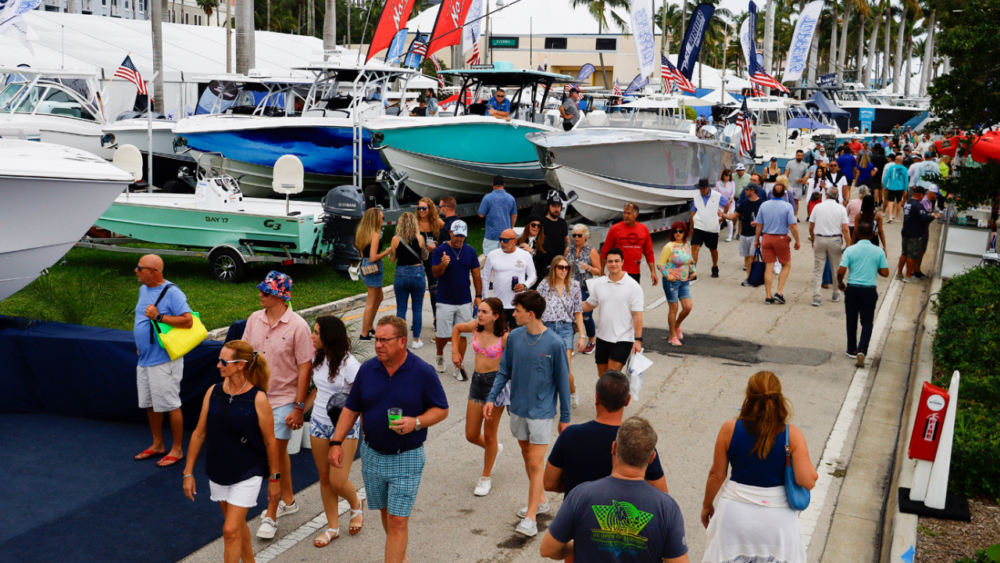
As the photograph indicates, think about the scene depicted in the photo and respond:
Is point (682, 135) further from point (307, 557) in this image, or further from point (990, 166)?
point (307, 557)

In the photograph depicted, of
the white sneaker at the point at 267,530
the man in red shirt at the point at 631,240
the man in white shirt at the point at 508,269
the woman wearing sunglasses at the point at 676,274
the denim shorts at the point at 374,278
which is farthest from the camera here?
the woman wearing sunglasses at the point at 676,274

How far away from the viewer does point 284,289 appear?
5902 mm

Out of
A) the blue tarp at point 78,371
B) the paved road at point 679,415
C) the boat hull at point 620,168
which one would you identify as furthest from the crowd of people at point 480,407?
the boat hull at point 620,168

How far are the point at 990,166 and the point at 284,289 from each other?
340 inches

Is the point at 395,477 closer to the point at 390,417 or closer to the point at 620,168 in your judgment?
the point at 390,417

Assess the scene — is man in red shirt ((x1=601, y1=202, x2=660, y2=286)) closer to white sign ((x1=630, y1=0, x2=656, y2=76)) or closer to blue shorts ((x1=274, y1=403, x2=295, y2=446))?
blue shorts ((x1=274, y1=403, x2=295, y2=446))

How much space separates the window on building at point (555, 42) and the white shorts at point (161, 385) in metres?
63.4

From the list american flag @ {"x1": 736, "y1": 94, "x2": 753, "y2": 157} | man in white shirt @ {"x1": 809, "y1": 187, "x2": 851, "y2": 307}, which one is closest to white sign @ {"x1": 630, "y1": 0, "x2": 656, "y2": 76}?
american flag @ {"x1": 736, "y1": 94, "x2": 753, "y2": 157}

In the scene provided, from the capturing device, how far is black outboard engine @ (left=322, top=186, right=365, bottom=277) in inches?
496

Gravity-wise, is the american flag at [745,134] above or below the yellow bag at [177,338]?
above

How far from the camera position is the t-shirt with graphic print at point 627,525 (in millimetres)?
3543

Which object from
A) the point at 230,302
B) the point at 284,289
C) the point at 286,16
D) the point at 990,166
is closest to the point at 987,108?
the point at 990,166

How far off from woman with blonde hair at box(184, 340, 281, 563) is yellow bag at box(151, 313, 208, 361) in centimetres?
195

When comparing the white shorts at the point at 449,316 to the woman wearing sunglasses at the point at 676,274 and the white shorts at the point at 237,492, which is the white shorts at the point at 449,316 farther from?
the white shorts at the point at 237,492
